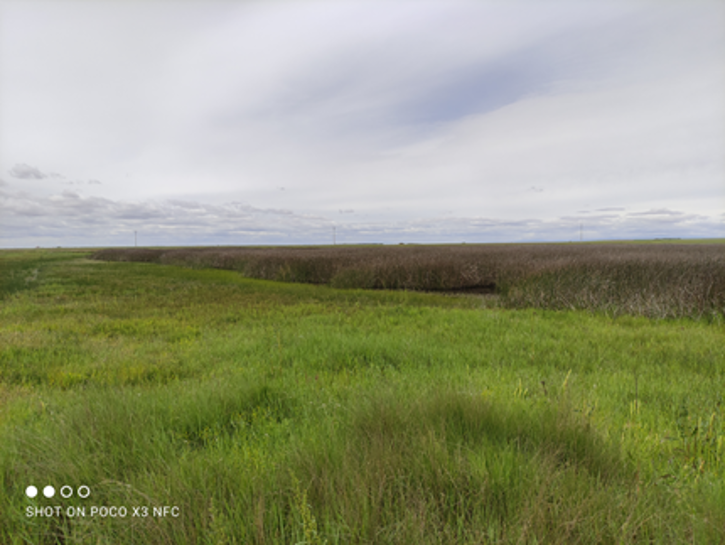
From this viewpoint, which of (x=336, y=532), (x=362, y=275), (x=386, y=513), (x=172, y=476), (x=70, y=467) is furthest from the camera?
(x=362, y=275)

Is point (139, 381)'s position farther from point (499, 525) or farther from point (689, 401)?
point (689, 401)

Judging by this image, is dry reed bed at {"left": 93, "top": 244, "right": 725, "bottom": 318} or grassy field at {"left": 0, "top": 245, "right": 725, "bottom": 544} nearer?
grassy field at {"left": 0, "top": 245, "right": 725, "bottom": 544}

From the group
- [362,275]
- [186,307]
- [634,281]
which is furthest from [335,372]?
[362,275]

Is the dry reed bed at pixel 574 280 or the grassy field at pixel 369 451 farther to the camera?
the dry reed bed at pixel 574 280

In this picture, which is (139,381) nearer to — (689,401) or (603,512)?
(603,512)

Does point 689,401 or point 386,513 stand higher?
point 386,513

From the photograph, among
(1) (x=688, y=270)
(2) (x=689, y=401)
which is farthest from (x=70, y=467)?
(1) (x=688, y=270)

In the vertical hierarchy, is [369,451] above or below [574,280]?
below

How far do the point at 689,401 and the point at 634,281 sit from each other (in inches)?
385

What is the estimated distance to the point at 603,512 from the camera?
4.74 feet

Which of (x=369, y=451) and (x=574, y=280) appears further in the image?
(x=574, y=280)

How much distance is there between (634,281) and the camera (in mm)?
11117

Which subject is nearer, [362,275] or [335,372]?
[335,372]

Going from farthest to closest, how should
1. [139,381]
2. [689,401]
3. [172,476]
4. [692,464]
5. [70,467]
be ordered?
[139,381] < [689,401] < [692,464] < [70,467] < [172,476]
